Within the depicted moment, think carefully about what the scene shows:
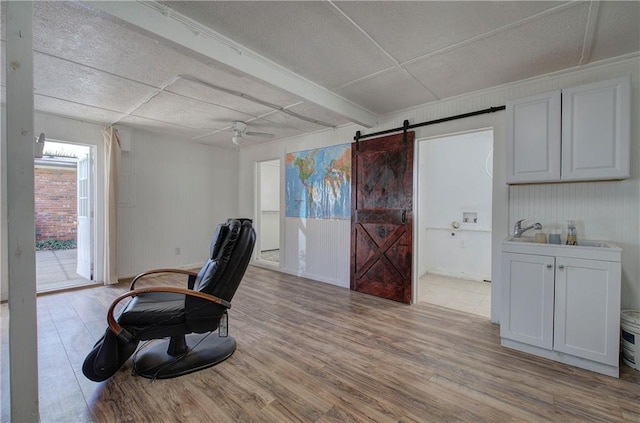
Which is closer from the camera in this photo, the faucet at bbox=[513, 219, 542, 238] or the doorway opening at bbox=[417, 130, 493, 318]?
the faucet at bbox=[513, 219, 542, 238]

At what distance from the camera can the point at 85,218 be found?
177 inches

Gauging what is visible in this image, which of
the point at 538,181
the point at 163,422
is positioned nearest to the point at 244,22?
the point at 163,422

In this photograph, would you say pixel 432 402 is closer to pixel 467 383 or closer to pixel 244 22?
pixel 467 383

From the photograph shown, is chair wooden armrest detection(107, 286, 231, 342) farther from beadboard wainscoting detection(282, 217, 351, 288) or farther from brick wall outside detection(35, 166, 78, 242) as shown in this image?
brick wall outside detection(35, 166, 78, 242)

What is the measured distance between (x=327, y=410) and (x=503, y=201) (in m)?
2.68

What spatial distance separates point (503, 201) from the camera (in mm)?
2980

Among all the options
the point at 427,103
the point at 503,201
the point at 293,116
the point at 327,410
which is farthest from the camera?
the point at 293,116

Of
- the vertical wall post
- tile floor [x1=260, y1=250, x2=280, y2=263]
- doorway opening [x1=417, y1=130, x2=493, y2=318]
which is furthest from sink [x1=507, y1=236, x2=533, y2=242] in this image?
tile floor [x1=260, y1=250, x2=280, y2=263]

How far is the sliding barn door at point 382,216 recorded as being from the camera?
143 inches

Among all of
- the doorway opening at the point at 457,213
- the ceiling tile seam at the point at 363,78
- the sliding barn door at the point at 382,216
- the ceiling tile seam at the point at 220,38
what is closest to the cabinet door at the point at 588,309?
the sliding barn door at the point at 382,216

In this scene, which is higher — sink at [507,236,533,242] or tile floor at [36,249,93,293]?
sink at [507,236,533,242]

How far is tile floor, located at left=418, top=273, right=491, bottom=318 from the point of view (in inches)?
139

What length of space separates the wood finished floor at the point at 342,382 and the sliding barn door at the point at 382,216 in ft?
2.69

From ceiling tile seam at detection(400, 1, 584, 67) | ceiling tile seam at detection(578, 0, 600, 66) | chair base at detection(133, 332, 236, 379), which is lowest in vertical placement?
chair base at detection(133, 332, 236, 379)
